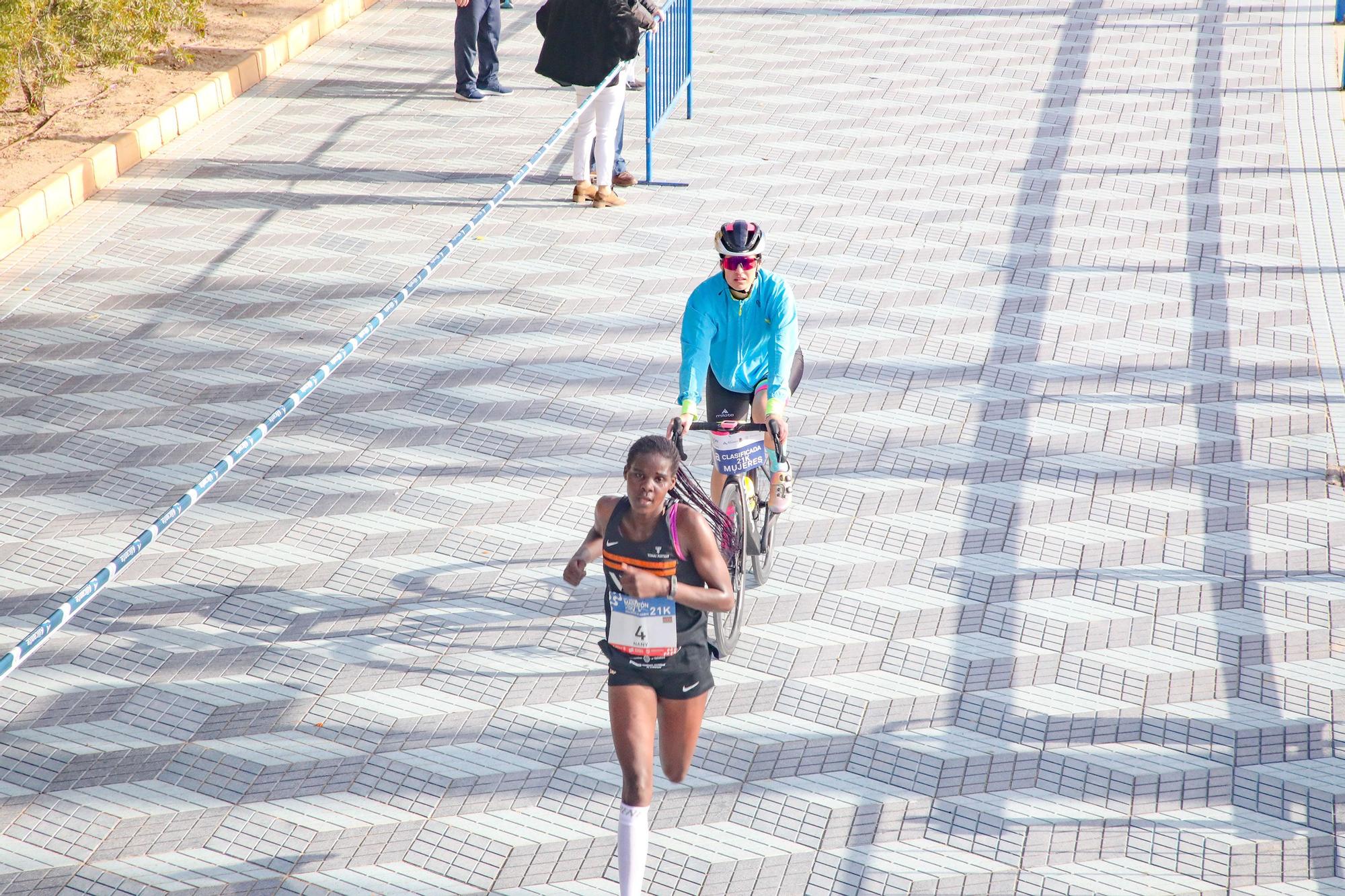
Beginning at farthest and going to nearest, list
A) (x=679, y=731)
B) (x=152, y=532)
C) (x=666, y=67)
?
(x=666, y=67) < (x=679, y=731) < (x=152, y=532)

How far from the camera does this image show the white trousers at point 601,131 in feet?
31.6

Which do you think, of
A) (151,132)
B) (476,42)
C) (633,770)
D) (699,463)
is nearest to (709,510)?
(633,770)

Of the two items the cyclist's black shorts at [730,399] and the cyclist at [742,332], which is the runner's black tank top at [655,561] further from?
the cyclist's black shorts at [730,399]

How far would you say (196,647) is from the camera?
18.2 feet

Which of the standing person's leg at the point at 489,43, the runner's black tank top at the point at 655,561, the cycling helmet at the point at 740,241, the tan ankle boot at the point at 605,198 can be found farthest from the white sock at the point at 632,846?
the standing person's leg at the point at 489,43

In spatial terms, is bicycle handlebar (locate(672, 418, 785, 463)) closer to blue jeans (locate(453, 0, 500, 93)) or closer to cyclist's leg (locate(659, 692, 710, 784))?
cyclist's leg (locate(659, 692, 710, 784))

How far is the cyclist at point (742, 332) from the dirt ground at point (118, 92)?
246 inches

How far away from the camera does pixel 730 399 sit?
568 centimetres

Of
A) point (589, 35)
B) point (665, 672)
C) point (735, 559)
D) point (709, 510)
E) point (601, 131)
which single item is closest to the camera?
point (665, 672)

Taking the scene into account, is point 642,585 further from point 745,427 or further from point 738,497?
point 738,497

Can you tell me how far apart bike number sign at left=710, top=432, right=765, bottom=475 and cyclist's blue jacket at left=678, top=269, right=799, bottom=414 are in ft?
0.53

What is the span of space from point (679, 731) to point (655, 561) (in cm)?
56

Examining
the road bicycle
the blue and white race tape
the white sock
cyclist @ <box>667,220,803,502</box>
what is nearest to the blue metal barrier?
the blue and white race tape

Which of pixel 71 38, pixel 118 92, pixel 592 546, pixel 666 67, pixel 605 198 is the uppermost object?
pixel 71 38
